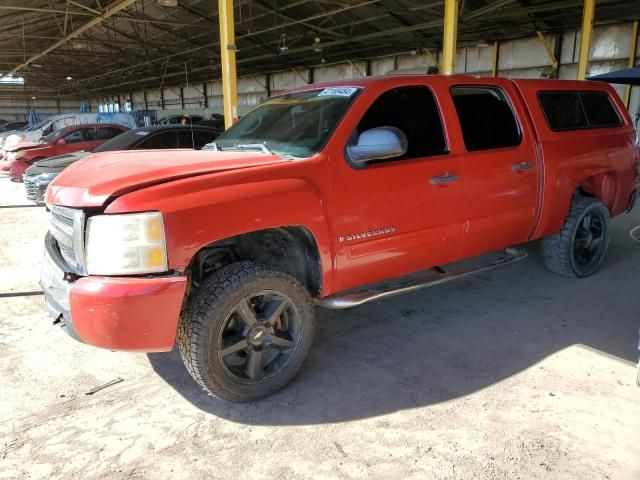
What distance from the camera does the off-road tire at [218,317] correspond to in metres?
2.80

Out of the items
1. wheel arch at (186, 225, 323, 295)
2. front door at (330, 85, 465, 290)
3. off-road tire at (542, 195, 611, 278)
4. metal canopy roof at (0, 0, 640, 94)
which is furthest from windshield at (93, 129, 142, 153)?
off-road tire at (542, 195, 611, 278)

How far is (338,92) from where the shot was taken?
3643mm

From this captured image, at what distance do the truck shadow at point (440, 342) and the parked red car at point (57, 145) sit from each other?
1109 centimetres

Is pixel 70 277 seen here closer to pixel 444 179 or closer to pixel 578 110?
pixel 444 179

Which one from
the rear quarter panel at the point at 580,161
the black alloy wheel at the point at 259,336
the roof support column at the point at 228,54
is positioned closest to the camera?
the black alloy wheel at the point at 259,336

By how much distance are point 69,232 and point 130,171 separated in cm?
49

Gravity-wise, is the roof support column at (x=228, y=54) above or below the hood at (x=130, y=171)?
above

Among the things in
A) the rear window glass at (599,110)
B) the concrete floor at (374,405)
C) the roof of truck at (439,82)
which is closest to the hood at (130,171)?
the roof of truck at (439,82)

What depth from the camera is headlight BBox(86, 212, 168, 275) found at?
2.55 meters

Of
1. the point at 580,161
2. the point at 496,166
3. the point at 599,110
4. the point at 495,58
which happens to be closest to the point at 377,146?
the point at 496,166

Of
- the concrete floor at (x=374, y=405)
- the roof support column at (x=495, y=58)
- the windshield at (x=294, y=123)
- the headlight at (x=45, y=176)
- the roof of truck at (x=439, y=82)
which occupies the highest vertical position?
the roof support column at (x=495, y=58)

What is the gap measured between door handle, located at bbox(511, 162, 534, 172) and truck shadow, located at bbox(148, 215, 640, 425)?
1.26 meters

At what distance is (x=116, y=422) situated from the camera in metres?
2.90

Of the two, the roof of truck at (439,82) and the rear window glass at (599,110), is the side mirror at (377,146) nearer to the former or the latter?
the roof of truck at (439,82)
